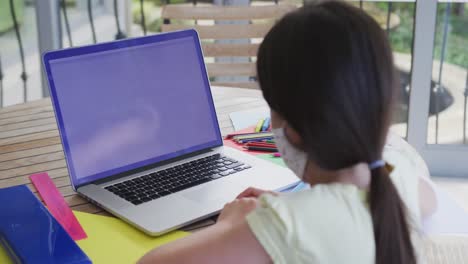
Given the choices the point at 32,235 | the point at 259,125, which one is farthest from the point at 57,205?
the point at 259,125

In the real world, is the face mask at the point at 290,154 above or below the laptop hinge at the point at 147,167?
above

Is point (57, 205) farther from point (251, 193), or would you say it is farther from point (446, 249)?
point (446, 249)

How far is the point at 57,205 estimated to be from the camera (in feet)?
4.14

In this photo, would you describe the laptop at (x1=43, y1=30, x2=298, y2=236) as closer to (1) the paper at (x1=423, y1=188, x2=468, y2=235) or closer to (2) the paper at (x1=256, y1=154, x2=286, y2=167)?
(2) the paper at (x1=256, y1=154, x2=286, y2=167)

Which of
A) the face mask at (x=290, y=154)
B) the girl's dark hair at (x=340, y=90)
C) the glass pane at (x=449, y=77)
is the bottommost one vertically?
the glass pane at (x=449, y=77)

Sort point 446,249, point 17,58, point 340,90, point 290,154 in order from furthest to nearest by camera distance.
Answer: point 17,58 < point 446,249 < point 290,154 < point 340,90

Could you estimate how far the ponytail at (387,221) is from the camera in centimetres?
90

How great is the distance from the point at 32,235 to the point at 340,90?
1.93 feet

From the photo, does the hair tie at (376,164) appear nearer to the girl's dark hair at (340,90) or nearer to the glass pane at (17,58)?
the girl's dark hair at (340,90)

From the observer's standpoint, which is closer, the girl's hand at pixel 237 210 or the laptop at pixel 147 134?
the girl's hand at pixel 237 210

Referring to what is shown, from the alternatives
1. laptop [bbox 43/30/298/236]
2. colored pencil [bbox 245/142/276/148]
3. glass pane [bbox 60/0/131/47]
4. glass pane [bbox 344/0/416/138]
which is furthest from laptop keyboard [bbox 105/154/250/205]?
glass pane [bbox 60/0/131/47]

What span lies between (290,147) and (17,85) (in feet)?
10.0

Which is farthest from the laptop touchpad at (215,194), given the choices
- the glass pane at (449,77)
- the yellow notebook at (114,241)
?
the glass pane at (449,77)

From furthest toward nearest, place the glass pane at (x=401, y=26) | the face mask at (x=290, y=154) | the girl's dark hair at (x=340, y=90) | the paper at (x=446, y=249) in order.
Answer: the glass pane at (x=401, y=26) → the paper at (x=446, y=249) → the face mask at (x=290, y=154) → the girl's dark hair at (x=340, y=90)
